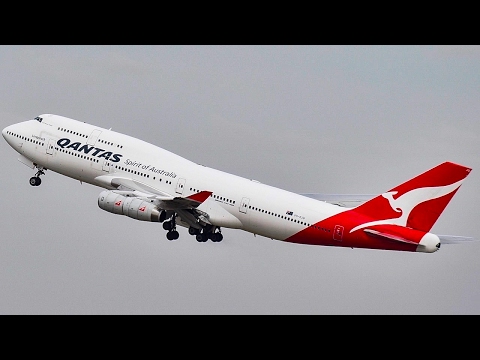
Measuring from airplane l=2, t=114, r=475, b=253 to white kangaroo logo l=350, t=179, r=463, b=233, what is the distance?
2.2 inches

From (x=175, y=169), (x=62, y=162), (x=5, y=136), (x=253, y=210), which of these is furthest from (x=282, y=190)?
(x=5, y=136)

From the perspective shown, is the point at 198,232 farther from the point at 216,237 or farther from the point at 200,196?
the point at 200,196

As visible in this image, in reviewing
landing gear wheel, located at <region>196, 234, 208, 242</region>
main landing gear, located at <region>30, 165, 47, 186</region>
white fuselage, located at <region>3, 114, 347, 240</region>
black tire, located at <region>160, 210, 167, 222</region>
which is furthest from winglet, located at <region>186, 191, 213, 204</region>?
main landing gear, located at <region>30, 165, 47, 186</region>

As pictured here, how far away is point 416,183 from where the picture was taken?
70.9 meters

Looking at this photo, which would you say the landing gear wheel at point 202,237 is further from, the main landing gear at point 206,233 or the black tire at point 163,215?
the black tire at point 163,215

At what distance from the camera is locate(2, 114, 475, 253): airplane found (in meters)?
70.7

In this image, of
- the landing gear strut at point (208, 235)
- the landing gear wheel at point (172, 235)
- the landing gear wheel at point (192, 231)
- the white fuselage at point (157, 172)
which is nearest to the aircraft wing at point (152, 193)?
the white fuselage at point (157, 172)

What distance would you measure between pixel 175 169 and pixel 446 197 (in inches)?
662

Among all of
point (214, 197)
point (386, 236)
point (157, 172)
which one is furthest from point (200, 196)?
point (386, 236)

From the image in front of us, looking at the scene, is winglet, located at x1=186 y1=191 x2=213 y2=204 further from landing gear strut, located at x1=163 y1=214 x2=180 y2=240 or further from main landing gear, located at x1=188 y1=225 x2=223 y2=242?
main landing gear, located at x1=188 y1=225 x2=223 y2=242

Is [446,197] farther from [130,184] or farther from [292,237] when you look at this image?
[130,184]

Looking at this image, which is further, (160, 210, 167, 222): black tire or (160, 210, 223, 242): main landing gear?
(160, 210, 223, 242): main landing gear

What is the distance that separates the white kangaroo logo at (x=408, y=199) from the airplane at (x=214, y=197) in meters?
0.06

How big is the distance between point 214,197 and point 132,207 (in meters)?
4.98
